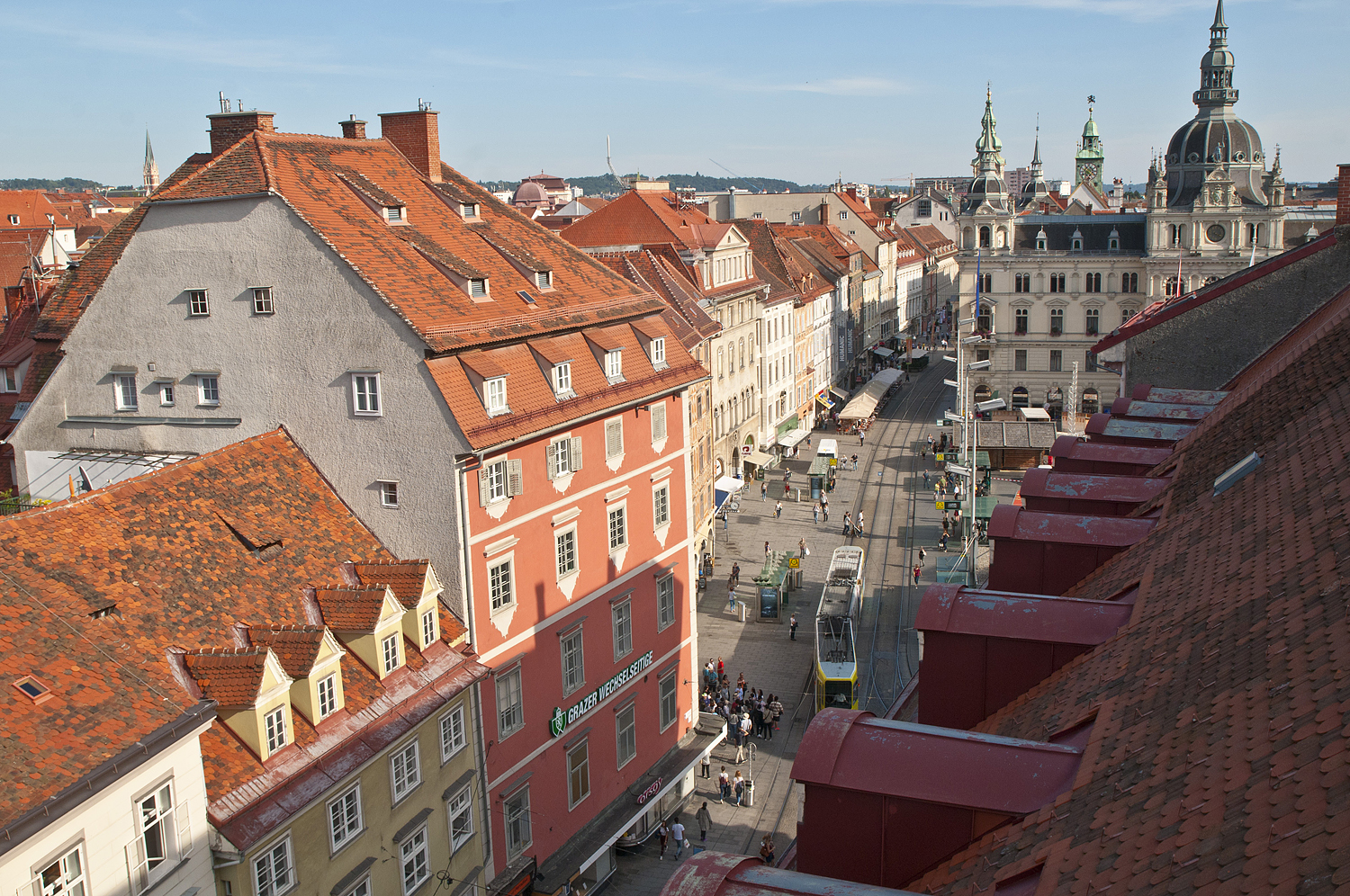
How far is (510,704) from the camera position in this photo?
26.1 m

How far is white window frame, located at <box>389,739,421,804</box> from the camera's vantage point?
842 inches

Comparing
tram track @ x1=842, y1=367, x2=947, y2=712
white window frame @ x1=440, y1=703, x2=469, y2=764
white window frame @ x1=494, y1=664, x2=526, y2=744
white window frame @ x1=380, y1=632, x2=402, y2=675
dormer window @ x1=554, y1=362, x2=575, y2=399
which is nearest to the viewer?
white window frame @ x1=380, y1=632, x2=402, y2=675

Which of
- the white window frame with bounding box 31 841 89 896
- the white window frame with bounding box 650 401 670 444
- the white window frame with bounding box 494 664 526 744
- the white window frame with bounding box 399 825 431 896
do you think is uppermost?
the white window frame with bounding box 650 401 670 444

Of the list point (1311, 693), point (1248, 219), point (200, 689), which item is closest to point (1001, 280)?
point (1248, 219)

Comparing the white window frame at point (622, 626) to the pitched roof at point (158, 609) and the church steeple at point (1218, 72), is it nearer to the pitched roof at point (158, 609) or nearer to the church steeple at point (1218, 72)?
the pitched roof at point (158, 609)

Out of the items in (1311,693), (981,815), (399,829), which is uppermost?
(1311,693)

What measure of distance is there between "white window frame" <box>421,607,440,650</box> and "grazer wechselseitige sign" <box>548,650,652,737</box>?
490 cm

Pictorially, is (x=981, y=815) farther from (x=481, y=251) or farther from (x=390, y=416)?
(x=481, y=251)

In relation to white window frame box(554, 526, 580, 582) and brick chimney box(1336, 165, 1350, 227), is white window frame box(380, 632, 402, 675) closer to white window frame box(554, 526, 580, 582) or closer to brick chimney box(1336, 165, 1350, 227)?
white window frame box(554, 526, 580, 582)

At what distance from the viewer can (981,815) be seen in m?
9.95

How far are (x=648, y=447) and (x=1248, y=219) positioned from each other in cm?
6853

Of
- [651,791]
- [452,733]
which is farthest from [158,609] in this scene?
[651,791]

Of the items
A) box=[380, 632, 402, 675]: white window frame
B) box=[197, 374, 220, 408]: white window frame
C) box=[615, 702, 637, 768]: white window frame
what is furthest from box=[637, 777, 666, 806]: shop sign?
box=[197, 374, 220, 408]: white window frame

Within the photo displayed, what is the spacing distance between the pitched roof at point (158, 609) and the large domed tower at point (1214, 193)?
248 ft
